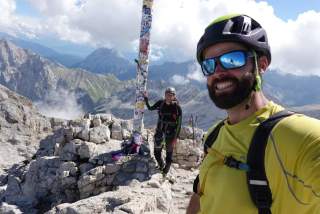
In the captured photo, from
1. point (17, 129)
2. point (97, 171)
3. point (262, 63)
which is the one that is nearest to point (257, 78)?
point (262, 63)

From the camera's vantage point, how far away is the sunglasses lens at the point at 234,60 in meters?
4.05

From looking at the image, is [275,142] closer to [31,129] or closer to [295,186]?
[295,186]

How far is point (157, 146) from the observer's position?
2041cm

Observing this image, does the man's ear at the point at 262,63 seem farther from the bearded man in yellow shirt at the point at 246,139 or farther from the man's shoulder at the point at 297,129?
the man's shoulder at the point at 297,129

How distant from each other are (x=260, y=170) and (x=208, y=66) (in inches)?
53.1

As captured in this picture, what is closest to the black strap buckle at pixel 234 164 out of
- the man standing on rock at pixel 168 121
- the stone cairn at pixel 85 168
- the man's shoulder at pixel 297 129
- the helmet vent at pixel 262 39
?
the man's shoulder at pixel 297 129

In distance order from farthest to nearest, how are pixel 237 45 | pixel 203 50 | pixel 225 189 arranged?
1. pixel 203 50
2. pixel 237 45
3. pixel 225 189

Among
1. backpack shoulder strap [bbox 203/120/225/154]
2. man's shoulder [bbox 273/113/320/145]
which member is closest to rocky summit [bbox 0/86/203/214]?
backpack shoulder strap [bbox 203/120/225/154]

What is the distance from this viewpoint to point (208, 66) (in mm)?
4281

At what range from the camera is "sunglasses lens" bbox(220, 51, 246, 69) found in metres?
4.05

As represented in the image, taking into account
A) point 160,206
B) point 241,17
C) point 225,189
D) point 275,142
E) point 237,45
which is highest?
point 241,17

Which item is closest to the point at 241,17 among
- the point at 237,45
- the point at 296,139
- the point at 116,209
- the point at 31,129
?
the point at 237,45

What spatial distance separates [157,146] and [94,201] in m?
6.88

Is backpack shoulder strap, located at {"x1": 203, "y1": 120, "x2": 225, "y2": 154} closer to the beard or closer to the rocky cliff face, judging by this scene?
the beard
